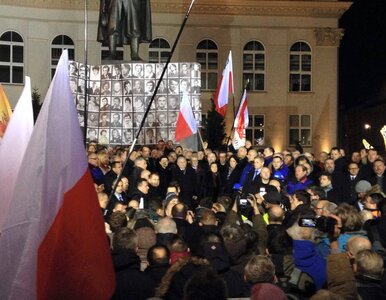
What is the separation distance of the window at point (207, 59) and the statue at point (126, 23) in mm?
17798

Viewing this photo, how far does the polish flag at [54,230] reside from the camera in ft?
14.1

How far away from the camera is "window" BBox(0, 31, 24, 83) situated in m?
34.6

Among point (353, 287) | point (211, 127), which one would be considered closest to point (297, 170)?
point (353, 287)

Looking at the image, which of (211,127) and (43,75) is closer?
(211,127)

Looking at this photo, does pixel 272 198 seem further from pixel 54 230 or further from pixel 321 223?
pixel 54 230

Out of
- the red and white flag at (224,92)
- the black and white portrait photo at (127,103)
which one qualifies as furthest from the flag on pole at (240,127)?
the black and white portrait photo at (127,103)

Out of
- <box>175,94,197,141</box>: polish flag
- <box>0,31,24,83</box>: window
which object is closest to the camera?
<box>175,94,197,141</box>: polish flag

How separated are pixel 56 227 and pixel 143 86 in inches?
537

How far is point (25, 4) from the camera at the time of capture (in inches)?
1352

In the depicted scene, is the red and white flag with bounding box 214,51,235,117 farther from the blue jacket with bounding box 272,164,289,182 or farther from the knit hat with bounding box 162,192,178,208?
the knit hat with bounding box 162,192,178,208

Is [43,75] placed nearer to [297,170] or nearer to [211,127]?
[211,127]

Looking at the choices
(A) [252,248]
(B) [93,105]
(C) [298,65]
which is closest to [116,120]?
(B) [93,105]

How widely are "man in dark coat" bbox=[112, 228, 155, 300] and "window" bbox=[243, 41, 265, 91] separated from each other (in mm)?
31105

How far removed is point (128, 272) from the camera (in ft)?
18.1
